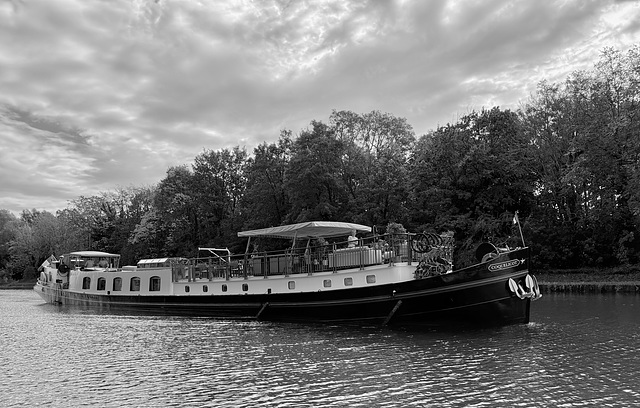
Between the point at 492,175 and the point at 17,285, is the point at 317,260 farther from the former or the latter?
the point at 17,285

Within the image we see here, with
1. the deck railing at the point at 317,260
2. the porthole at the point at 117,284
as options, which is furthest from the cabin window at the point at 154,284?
the porthole at the point at 117,284

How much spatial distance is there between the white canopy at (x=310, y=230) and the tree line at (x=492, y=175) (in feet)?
59.8

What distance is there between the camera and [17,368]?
45.2 feet

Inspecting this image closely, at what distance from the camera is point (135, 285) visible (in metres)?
29.1

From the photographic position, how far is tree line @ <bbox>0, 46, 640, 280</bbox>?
3909 cm

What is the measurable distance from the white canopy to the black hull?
116 inches

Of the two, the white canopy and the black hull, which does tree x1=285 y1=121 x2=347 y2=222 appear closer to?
the white canopy

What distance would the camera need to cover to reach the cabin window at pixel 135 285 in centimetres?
2894

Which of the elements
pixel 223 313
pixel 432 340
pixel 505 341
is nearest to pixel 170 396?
pixel 432 340

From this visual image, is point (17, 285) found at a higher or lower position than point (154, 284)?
higher

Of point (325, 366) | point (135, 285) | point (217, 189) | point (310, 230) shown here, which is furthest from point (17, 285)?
point (325, 366)

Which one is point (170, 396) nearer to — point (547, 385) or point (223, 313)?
point (547, 385)

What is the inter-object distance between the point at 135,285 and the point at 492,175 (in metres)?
30.9

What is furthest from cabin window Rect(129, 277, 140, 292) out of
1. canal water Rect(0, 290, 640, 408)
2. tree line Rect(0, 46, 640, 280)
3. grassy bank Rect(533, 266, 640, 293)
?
grassy bank Rect(533, 266, 640, 293)
